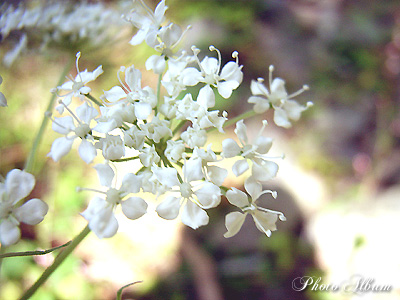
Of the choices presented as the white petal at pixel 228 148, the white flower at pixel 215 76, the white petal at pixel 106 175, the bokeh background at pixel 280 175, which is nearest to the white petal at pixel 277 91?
the white flower at pixel 215 76

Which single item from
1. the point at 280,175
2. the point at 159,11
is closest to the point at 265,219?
the point at 159,11

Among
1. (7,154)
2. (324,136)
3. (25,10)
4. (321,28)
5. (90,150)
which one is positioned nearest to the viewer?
(90,150)

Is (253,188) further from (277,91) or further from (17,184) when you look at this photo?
(17,184)

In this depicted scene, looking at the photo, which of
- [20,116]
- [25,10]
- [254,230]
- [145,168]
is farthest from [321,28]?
[145,168]

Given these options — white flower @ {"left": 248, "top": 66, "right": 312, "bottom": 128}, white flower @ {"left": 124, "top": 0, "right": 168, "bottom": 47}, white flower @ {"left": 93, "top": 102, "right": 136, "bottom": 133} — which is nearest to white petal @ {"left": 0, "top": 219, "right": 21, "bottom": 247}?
white flower @ {"left": 93, "top": 102, "right": 136, "bottom": 133}

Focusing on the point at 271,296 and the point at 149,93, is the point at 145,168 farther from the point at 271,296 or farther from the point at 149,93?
the point at 271,296

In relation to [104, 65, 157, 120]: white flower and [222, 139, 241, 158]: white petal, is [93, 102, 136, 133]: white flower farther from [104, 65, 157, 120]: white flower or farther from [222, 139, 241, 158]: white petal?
[222, 139, 241, 158]: white petal
